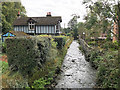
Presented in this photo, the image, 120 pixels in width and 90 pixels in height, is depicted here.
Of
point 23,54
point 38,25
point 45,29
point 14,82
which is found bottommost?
point 14,82

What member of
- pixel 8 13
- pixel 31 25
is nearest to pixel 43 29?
pixel 31 25

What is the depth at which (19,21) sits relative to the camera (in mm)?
23797

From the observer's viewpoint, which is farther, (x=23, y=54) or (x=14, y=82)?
(x=23, y=54)

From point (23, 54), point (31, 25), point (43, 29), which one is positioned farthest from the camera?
point (31, 25)

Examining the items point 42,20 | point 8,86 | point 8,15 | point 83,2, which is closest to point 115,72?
point 83,2

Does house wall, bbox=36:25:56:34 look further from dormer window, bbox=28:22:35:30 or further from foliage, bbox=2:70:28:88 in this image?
foliage, bbox=2:70:28:88

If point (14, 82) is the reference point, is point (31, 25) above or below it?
above

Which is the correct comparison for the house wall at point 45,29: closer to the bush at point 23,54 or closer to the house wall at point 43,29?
the house wall at point 43,29

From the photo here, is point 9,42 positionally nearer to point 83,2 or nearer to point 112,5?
point 83,2

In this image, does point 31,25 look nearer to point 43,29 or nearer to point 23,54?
point 43,29

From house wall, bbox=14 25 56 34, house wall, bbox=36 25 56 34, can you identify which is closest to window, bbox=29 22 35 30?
house wall, bbox=14 25 56 34

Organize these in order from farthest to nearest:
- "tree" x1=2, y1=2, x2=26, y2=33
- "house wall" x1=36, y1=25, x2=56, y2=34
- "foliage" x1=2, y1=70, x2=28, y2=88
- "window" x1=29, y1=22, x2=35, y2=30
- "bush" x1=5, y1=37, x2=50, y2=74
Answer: "tree" x1=2, y1=2, x2=26, y2=33 < "window" x1=29, y1=22, x2=35, y2=30 < "house wall" x1=36, y1=25, x2=56, y2=34 < "bush" x1=5, y1=37, x2=50, y2=74 < "foliage" x1=2, y1=70, x2=28, y2=88

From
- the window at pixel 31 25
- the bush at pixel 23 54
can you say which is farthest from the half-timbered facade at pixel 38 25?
the bush at pixel 23 54

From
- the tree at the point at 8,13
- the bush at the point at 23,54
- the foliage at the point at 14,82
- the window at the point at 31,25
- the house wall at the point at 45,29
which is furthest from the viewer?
the tree at the point at 8,13
